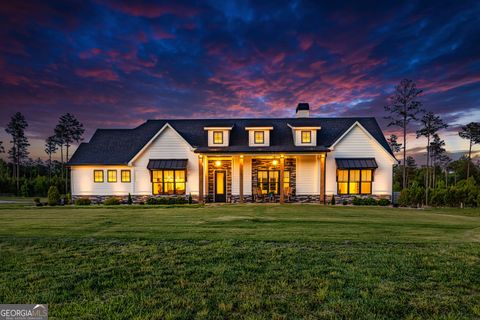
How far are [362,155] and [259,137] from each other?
27.4 ft

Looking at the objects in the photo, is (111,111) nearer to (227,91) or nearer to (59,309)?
(227,91)

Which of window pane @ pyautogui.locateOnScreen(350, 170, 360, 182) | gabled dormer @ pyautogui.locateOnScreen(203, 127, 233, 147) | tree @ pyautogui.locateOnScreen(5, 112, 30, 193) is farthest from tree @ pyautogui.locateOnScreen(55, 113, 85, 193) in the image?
window pane @ pyautogui.locateOnScreen(350, 170, 360, 182)

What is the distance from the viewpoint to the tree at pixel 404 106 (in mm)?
22938

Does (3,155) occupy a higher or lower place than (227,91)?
lower

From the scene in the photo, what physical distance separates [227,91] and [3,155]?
53216 millimetres

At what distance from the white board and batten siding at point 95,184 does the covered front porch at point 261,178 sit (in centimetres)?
686

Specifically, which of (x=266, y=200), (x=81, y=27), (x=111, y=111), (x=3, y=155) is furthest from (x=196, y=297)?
(x=3, y=155)

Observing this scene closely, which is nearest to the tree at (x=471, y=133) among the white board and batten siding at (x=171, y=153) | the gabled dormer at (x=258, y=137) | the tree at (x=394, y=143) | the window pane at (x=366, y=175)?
the tree at (x=394, y=143)

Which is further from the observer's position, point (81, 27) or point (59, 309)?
point (81, 27)

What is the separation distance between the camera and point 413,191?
60.1ft

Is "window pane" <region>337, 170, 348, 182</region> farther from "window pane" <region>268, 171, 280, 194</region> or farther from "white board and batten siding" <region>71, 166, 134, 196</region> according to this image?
"white board and batten siding" <region>71, 166, 134, 196</region>

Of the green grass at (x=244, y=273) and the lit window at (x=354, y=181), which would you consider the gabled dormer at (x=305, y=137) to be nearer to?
the lit window at (x=354, y=181)

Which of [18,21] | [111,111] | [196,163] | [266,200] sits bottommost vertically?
[266,200]

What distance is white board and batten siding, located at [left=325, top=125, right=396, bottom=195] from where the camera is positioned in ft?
63.4
